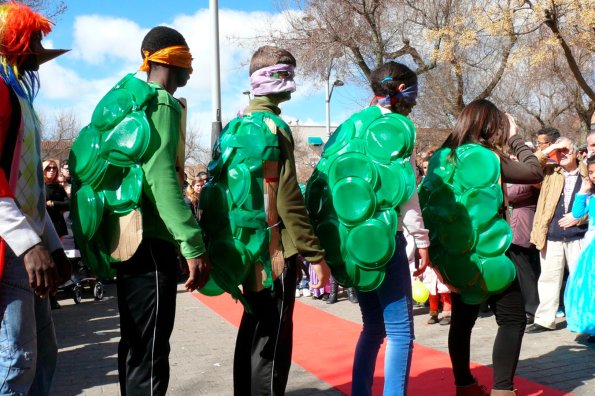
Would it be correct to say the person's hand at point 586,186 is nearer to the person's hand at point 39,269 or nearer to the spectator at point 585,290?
the spectator at point 585,290

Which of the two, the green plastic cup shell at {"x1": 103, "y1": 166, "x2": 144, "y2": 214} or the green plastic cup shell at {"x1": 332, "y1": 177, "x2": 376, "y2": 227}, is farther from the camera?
the green plastic cup shell at {"x1": 332, "y1": 177, "x2": 376, "y2": 227}

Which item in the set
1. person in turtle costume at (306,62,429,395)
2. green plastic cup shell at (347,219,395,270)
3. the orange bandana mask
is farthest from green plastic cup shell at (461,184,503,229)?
the orange bandana mask

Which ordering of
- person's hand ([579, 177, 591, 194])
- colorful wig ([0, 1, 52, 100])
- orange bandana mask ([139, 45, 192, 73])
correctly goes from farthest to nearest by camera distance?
person's hand ([579, 177, 591, 194]) < orange bandana mask ([139, 45, 192, 73]) < colorful wig ([0, 1, 52, 100])

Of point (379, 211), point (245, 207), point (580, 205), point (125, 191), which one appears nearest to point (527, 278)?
point (580, 205)

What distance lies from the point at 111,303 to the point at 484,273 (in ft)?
25.1

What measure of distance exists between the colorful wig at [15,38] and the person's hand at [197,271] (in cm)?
104

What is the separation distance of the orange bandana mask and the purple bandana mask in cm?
40

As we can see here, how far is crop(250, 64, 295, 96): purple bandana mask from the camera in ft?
11.4

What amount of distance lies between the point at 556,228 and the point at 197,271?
5023 millimetres

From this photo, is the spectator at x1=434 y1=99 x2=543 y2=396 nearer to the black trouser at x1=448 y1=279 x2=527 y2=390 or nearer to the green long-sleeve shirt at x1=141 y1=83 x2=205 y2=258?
the black trouser at x1=448 y1=279 x2=527 y2=390

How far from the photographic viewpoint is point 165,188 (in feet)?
9.58

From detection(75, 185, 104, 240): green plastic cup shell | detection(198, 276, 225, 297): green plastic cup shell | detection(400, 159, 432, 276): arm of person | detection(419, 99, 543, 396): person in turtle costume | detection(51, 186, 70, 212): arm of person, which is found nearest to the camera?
detection(75, 185, 104, 240): green plastic cup shell

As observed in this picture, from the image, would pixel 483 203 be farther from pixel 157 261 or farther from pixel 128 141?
pixel 128 141

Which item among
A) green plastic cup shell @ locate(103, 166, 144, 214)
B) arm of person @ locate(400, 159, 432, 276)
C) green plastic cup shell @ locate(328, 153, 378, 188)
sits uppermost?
green plastic cup shell @ locate(328, 153, 378, 188)
